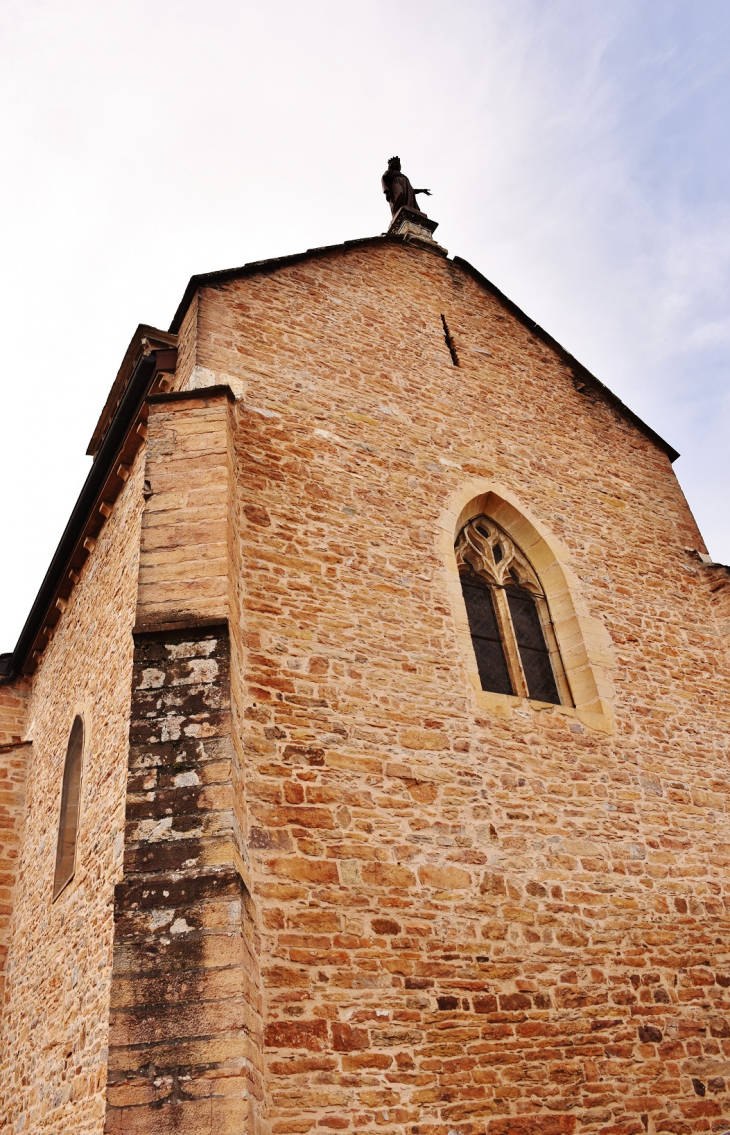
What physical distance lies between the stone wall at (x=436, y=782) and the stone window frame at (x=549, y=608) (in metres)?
0.10

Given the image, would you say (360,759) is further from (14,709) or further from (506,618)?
(14,709)

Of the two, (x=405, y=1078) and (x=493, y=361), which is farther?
(x=493, y=361)

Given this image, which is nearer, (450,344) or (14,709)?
(450,344)

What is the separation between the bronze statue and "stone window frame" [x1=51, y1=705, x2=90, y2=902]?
7477mm

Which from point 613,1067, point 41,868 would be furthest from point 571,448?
point 41,868

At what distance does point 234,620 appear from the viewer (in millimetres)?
5215

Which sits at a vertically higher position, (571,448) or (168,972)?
(571,448)

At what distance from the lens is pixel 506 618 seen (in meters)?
7.41

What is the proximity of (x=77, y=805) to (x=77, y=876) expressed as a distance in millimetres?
1097

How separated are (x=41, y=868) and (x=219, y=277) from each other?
5518 mm

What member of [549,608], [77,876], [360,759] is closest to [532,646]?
[549,608]

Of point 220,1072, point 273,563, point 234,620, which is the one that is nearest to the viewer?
point 220,1072

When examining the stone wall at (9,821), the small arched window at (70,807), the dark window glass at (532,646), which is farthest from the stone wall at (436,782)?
the stone wall at (9,821)

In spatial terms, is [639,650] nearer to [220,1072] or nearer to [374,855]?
[374,855]
